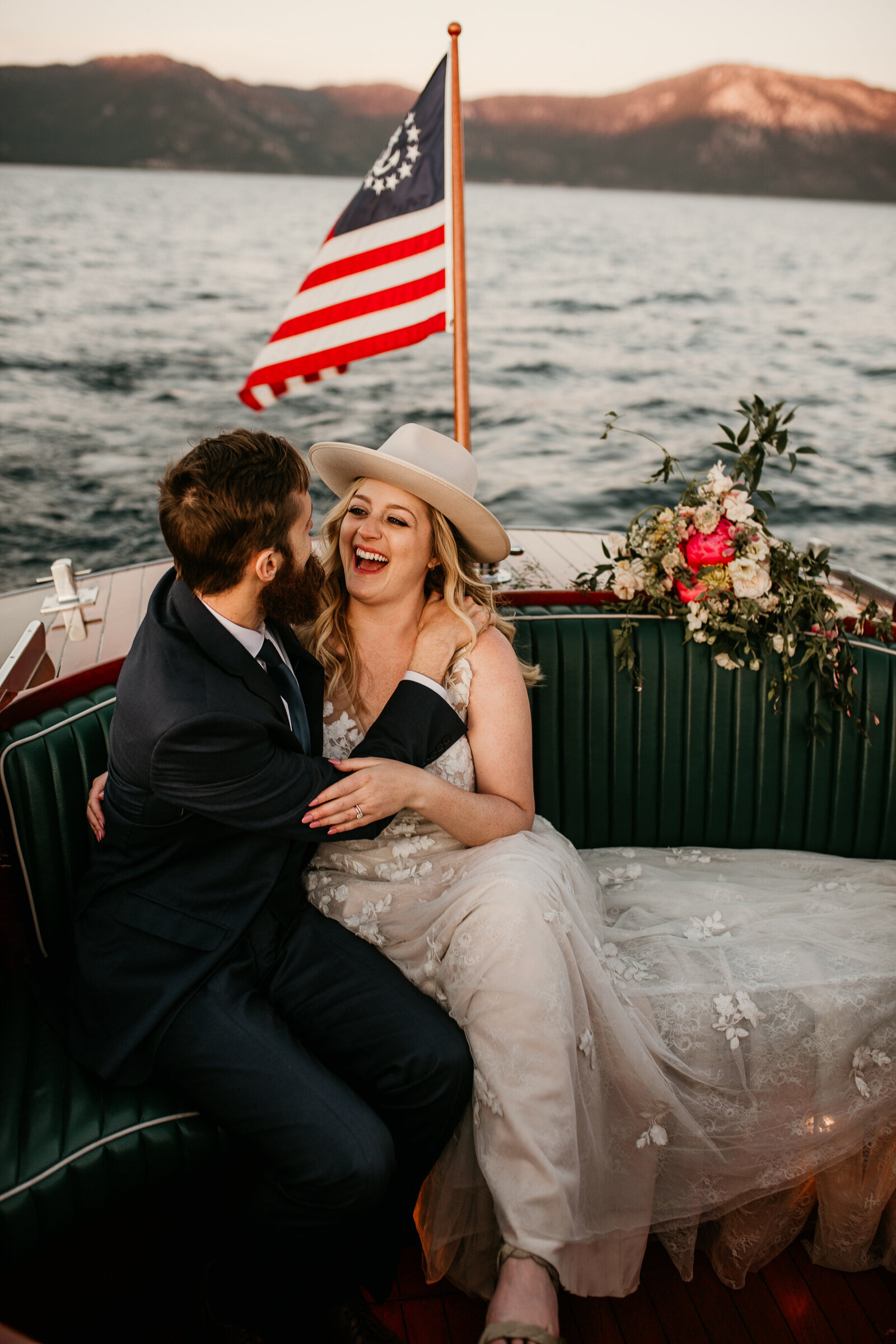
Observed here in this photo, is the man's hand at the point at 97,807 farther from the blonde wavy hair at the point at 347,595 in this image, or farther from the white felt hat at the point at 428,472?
the white felt hat at the point at 428,472

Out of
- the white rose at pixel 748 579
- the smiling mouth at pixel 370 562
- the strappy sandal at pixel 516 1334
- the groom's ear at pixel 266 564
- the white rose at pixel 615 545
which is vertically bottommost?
the strappy sandal at pixel 516 1334

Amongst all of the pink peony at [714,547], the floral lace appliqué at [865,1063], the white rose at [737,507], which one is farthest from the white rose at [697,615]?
the floral lace appliqué at [865,1063]

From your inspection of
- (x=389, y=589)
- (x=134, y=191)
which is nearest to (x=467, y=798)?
(x=389, y=589)

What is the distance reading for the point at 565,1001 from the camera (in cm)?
151

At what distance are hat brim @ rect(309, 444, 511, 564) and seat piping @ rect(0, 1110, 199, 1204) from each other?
1.25m

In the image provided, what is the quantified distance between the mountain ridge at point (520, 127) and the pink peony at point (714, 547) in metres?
25.5

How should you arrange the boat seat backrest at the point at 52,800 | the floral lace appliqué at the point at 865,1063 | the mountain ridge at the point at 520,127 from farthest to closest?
the mountain ridge at the point at 520,127
the boat seat backrest at the point at 52,800
the floral lace appliqué at the point at 865,1063

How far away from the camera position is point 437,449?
202 centimetres

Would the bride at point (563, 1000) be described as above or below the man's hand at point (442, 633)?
below

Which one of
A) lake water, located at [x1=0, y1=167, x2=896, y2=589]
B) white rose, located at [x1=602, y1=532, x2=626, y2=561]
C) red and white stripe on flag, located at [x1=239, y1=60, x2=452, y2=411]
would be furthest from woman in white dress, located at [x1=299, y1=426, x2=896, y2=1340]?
lake water, located at [x1=0, y1=167, x2=896, y2=589]

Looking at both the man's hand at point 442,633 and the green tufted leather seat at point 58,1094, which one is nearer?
the green tufted leather seat at point 58,1094

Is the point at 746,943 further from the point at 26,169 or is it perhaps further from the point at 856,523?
the point at 26,169

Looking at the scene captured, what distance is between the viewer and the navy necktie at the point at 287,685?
166cm

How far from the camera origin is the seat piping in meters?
1.33
